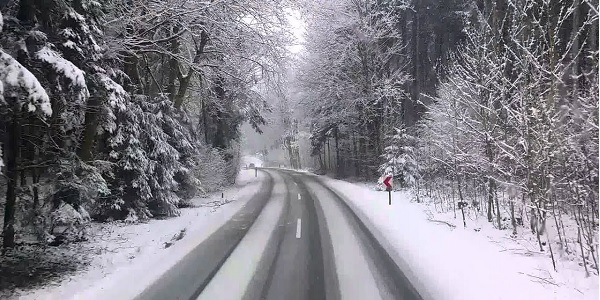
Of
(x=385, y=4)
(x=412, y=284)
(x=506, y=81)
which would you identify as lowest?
(x=412, y=284)

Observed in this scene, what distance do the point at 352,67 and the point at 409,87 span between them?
379cm

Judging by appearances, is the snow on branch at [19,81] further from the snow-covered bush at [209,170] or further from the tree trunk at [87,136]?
the snow-covered bush at [209,170]

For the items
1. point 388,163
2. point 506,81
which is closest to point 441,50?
point 388,163

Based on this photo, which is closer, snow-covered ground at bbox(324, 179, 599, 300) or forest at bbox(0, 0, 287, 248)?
snow-covered ground at bbox(324, 179, 599, 300)

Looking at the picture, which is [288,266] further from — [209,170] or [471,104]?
[209,170]

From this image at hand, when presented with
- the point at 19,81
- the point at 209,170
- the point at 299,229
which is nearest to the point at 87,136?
the point at 19,81

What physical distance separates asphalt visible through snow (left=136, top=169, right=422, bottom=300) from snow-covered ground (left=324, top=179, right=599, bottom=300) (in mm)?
401

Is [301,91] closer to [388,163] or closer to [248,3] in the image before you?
[388,163]

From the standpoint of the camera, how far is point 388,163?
2227 cm

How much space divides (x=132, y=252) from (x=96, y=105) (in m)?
3.13

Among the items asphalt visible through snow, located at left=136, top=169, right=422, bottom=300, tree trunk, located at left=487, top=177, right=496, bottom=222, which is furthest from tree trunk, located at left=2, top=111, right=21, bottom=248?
tree trunk, located at left=487, top=177, right=496, bottom=222

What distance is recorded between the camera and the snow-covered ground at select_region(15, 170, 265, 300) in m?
6.50

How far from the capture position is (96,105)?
30.1 feet

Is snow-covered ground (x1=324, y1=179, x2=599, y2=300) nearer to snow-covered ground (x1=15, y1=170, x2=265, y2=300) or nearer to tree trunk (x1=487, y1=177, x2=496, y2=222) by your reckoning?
tree trunk (x1=487, y1=177, x2=496, y2=222)
